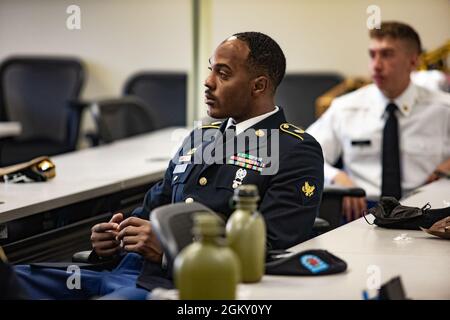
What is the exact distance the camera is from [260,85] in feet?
9.07

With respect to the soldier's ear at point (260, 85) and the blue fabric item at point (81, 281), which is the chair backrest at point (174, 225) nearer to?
the blue fabric item at point (81, 281)

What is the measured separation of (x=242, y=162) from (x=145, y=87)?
4293 millimetres

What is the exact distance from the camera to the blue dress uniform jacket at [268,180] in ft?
8.23

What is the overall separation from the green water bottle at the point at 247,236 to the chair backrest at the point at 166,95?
481 centimetres

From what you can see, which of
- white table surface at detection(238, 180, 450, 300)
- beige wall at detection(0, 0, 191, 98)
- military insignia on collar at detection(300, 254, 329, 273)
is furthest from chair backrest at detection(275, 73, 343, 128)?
military insignia on collar at detection(300, 254, 329, 273)

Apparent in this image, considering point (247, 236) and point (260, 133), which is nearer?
point (247, 236)

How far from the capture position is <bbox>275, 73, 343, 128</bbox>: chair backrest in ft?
20.6

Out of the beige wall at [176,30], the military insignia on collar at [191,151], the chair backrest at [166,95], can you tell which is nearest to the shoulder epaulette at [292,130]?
the military insignia on collar at [191,151]

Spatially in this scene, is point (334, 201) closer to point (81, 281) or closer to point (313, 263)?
point (81, 281)

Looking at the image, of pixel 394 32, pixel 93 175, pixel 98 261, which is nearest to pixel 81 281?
pixel 98 261

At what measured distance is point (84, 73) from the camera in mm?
6938

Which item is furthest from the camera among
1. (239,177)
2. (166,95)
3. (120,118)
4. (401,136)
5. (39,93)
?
(39,93)

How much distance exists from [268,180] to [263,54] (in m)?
0.39
